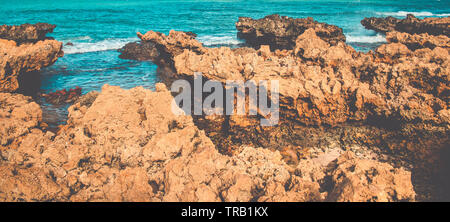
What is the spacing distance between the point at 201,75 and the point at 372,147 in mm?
4036

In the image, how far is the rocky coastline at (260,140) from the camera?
330cm

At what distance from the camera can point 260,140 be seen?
549cm

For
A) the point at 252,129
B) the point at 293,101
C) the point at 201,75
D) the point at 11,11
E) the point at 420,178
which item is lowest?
the point at 420,178

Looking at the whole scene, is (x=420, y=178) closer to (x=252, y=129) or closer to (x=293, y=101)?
(x=293, y=101)

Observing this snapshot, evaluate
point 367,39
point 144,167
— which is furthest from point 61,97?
point 367,39

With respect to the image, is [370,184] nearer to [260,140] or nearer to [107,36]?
[260,140]

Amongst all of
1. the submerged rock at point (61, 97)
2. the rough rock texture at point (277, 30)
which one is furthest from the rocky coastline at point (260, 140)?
the rough rock texture at point (277, 30)

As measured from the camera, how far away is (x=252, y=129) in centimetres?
546

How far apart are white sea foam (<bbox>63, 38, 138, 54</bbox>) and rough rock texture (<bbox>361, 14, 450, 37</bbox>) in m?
21.0

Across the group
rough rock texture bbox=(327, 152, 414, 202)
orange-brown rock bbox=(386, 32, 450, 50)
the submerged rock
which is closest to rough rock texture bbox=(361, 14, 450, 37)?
orange-brown rock bbox=(386, 32, 450, 50)

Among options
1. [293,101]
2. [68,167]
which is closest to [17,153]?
[68,167]

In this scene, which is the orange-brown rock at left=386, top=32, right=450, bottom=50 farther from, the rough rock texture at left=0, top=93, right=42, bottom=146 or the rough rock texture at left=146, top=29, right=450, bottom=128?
the rough rock texture at left=0, top=93, right=42, bottom=146

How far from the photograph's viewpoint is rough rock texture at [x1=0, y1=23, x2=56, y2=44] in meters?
13.0

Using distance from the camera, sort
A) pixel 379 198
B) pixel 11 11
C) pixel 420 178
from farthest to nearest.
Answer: pixel 11 11 < pixel 420 178 < pixel 379 198
